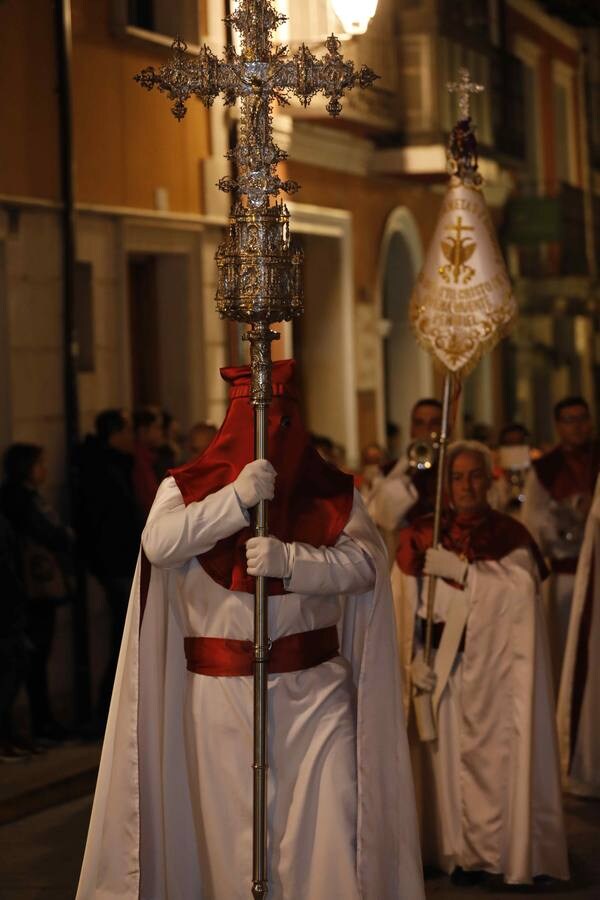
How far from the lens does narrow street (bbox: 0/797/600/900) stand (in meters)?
7.61

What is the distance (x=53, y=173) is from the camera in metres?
12.1

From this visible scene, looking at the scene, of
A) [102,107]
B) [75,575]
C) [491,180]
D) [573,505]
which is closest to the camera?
[573,505]

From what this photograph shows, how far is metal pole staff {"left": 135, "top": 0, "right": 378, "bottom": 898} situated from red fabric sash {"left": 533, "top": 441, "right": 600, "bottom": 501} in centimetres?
483

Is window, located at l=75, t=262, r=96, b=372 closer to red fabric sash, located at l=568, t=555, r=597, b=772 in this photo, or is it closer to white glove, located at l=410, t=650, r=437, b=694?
red fabric sash, located at l=568, t=555, r=597, b=772

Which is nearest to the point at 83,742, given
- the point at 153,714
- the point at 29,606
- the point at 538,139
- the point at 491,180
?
the point at 29,606

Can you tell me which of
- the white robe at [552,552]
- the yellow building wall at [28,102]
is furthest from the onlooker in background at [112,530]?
the white robe at [552,552]

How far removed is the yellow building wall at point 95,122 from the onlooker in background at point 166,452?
160 cm

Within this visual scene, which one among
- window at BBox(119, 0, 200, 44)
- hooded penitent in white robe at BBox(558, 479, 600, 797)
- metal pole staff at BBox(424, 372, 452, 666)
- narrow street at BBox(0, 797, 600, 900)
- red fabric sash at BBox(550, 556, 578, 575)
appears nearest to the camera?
narrow street at BBox(0, 797, 600, 900)

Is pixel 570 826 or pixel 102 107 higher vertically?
pixel 102 107

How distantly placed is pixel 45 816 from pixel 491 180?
47.1 feet

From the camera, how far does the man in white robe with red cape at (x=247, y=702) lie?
19.8 ft

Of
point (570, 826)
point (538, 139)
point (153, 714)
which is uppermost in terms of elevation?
point (538, 139)

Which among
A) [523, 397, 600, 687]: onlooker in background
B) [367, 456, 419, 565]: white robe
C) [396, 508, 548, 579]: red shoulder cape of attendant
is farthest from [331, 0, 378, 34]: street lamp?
[396, 508, 548, 579]: red shoulder cape of attendant

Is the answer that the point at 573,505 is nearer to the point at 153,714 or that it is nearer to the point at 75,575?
the point at 75,575
